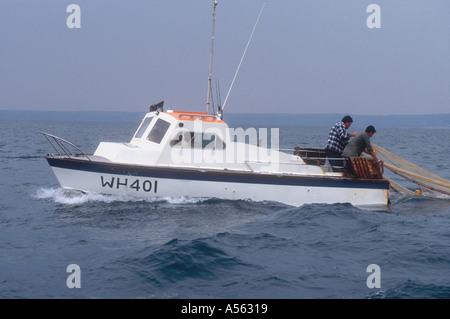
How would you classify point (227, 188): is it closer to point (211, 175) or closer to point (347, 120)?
point (211, 175)

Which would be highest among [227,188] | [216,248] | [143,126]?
[143,126]

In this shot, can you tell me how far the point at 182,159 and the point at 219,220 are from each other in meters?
2.27

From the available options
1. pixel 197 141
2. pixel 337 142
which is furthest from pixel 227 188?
pixel 337 142

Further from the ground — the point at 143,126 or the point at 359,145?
the point at 143,126

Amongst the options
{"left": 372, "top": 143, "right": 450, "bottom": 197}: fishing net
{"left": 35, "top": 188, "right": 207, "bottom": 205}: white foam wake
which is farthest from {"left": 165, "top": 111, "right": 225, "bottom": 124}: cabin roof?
{"left": 372, "top": 143, "right": 450, "bottom": 197}: fishing net

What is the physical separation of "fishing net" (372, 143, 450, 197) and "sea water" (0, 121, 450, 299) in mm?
832

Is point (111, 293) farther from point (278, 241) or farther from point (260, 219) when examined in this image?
point (260, 219)

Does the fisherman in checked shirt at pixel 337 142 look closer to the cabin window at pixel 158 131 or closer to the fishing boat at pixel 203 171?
the fishing boat at pixel 203 171

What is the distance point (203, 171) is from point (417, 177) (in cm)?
676

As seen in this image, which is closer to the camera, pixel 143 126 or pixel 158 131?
pixel 158 131

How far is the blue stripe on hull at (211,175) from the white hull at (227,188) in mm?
27

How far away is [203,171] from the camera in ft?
37.8

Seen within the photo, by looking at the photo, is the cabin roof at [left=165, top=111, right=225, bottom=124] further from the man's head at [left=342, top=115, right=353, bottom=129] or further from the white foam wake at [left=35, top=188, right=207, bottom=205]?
the man's head at [left=342, top=115, right=353, bottom=129]
